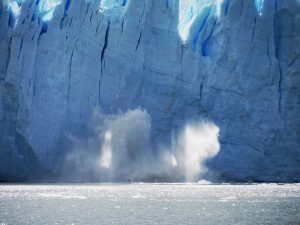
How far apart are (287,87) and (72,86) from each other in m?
11.1

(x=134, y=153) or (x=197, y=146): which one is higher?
(x=197, y=146)

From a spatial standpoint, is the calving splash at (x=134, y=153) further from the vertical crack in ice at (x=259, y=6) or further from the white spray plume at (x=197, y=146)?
the vertical crack in ice at (x=259, y=6)

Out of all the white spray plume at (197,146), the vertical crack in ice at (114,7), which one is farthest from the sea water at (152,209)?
the vertical crack in ice at (114,7)

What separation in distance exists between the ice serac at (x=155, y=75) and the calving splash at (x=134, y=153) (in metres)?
0.53

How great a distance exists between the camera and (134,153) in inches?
1339

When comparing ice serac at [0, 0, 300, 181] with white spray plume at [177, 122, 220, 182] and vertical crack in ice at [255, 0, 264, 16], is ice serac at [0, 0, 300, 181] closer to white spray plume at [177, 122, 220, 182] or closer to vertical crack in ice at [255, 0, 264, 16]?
vertical crack in ice at [255, 0, 264, 16]

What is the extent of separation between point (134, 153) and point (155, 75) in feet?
13.6

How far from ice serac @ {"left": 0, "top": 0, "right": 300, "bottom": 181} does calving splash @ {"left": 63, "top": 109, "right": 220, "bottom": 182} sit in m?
0.53

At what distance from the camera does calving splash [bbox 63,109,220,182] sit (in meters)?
33.3

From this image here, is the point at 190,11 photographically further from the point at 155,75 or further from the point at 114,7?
the point at 155,75

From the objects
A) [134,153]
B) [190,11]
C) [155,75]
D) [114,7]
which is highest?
[190,11]

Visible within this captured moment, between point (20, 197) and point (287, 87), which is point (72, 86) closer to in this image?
point (20, 197)

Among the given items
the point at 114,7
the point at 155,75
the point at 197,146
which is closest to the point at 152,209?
the point at 197,146

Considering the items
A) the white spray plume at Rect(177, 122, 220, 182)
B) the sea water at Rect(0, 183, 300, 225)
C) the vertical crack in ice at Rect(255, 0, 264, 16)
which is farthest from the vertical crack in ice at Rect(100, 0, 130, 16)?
the sea water at Rect(0, 183, 300, 225)
